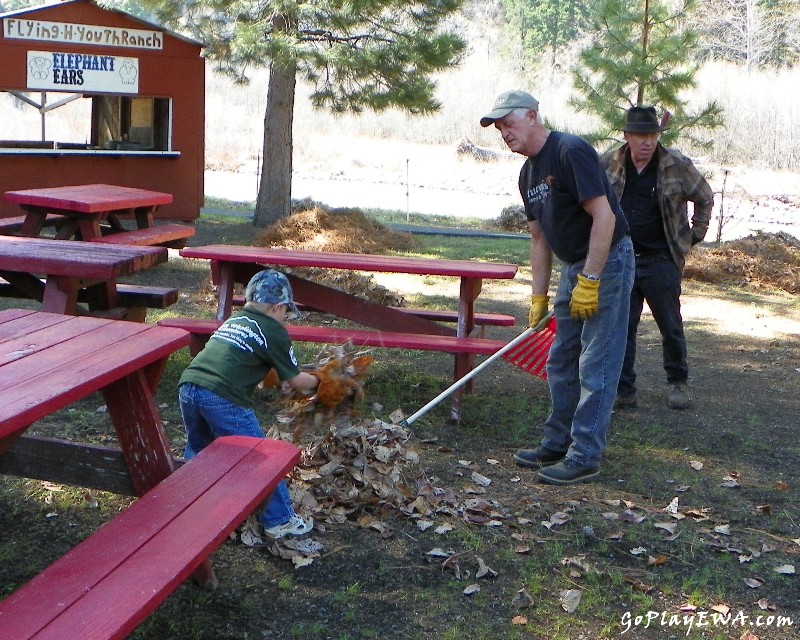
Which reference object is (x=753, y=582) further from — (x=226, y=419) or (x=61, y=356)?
(x=61, y=356)

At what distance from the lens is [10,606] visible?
2.39 metres

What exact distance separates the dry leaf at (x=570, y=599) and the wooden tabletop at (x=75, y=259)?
266 centimetres

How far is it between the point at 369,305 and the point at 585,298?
2057 millimetres

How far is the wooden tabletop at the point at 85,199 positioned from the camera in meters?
7.57

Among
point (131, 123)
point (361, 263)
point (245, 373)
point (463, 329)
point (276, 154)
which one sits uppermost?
point (131, 123)

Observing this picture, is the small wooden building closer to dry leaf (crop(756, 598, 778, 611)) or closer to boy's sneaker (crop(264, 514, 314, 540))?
boy's sneaker (crop(264, 514, 314, 540))

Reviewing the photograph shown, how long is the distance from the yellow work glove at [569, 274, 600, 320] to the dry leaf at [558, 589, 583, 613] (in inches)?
55.2

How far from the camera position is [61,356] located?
3273 mm

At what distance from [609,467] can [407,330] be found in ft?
5.90

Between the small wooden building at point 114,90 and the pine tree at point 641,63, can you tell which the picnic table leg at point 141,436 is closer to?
the small wooden building at point 114,90

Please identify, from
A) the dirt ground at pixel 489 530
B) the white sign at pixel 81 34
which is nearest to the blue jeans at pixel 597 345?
the dirt ground at pixel 489 530

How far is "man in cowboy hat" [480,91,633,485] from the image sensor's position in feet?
14.6

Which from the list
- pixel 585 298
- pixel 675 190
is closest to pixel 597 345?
pixel 585 298

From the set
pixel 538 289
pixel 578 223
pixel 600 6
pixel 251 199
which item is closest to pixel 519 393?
pixel 538 289
